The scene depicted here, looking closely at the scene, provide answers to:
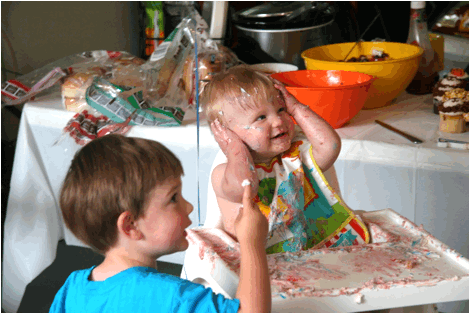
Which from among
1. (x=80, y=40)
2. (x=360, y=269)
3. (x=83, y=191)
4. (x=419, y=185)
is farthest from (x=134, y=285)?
(x=80, y=40)

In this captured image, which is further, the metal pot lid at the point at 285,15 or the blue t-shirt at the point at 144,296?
the metal pot lid at the point at 285,15

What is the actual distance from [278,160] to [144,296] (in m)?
0.44

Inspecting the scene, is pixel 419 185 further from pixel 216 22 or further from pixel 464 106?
pixel 216 22

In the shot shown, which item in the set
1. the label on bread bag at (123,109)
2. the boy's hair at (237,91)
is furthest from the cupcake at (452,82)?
the label on bread bag at (123,109)

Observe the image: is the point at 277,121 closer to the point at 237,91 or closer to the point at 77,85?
the point at 237,91

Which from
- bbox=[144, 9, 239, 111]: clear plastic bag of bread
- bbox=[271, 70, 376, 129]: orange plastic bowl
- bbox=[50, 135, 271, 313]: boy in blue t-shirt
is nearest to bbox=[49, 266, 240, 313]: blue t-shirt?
bbox=[50, 135, 271, 313]: boy in blue t-shirt

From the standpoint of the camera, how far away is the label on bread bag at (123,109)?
4.07 ft

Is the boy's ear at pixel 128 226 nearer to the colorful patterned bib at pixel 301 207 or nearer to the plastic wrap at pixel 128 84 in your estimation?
the colorful patterned bib at pixel 301 207

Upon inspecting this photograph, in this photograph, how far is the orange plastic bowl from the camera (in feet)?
3.57

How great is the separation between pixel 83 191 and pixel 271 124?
1.23 ft

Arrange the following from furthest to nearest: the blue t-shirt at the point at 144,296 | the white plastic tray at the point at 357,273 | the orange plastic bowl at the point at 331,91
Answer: the orange plastic bowl at the point at 331,91, the white plastic tray at the point at 357,273, the blue t-shirt at the point at 144,296

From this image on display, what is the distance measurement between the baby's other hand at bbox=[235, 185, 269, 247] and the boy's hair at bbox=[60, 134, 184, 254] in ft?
0.34

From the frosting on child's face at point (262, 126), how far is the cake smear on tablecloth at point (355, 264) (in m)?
0.17

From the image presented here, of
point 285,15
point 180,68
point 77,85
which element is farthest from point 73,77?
point 285,15
